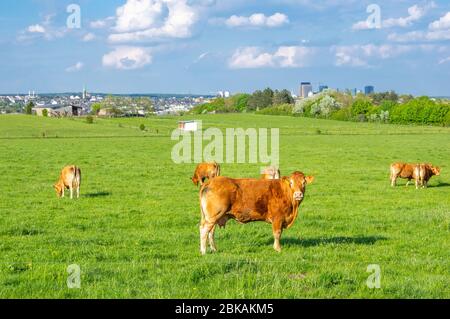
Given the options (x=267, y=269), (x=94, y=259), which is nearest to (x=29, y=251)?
(x=94, y=259)

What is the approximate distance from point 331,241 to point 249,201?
2.71m

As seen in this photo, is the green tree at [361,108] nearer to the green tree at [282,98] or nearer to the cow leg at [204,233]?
the green tree at [282,98]

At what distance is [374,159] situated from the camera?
1544 inches

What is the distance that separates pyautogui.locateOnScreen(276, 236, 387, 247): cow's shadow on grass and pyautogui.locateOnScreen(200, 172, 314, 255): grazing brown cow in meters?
1.05

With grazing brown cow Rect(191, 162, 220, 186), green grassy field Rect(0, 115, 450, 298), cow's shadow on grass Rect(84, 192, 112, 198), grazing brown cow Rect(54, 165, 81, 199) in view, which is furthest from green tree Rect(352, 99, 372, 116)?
grazing brown cow Rect(54, 165, 81, 199)

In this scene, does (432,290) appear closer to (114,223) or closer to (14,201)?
(114,223)

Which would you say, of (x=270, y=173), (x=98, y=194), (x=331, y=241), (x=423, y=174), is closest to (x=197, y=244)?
(x=331, y=241)

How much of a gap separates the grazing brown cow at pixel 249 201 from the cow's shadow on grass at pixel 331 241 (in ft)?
3.44

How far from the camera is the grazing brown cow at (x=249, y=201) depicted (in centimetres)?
1102

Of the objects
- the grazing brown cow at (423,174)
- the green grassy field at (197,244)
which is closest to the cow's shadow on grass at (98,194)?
the green grassy field at (197,244)

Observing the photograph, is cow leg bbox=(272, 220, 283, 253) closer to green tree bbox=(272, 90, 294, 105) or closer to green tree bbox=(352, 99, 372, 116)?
green tree bbox=(352, 99, 372, 116)

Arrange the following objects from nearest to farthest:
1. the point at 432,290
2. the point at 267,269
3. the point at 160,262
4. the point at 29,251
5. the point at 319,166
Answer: the point at 432,290, the point at 267,269, the point at 160,262, the point at 29,251, the point at 319,166
